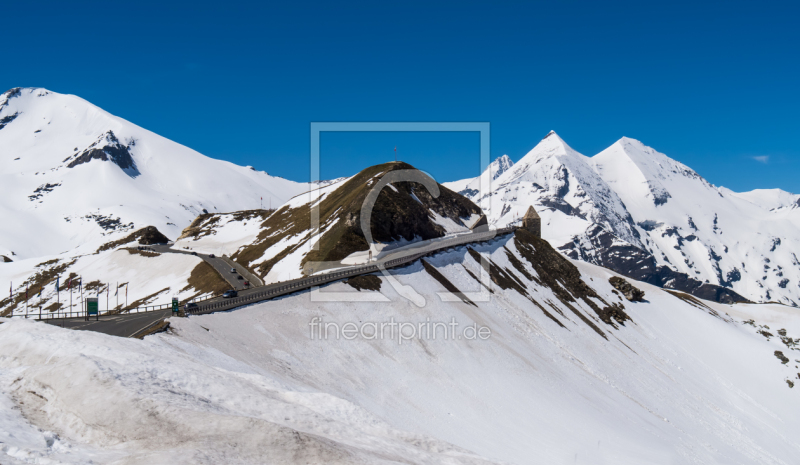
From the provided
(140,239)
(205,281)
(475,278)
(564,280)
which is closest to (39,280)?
(140,239)

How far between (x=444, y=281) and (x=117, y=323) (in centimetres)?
4102

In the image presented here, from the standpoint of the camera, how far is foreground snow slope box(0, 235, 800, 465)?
1520cm

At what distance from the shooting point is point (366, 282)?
189 feet

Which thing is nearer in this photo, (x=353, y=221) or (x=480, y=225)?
(x=353, y=221)

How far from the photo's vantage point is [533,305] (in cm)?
7606

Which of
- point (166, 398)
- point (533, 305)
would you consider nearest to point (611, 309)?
point (533, 305)

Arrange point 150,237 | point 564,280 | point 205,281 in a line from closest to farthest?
1. point 205,281
2. point 564,280
3. point 150,237

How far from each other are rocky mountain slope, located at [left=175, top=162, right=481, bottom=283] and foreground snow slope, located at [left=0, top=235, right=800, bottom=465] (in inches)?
572

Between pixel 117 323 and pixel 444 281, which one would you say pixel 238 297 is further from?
pixel 444 281

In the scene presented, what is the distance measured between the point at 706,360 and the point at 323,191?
100352 mm

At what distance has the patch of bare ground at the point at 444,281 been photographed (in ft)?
221

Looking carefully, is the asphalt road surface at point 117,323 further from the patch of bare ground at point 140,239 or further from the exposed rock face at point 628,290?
the patch of bare ground at point 140,239

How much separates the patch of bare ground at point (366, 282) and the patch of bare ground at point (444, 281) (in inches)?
486

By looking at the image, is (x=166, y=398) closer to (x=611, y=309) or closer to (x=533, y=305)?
(x=533, y=305)
